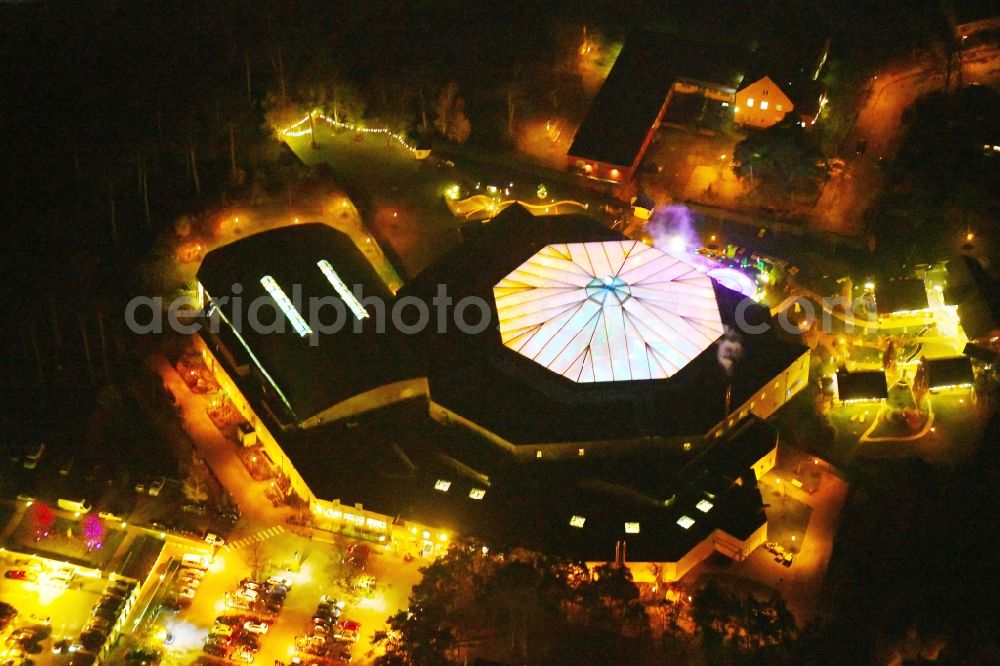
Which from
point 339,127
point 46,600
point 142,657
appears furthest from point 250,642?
point 339,127

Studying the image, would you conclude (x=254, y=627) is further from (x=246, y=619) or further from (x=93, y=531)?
(x=93, y=531)

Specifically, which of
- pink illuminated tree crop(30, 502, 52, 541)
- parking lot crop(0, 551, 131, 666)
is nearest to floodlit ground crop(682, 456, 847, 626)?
parking lot crop(0, 551, 131, 666)

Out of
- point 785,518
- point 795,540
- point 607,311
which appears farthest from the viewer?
point 607,311

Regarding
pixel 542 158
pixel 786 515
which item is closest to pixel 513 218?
pixel 542 158

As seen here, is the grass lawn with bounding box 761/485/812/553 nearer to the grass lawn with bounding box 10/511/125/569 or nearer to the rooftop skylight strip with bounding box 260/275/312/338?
the rooftop skylight strip with bounding box 260/275/312/338

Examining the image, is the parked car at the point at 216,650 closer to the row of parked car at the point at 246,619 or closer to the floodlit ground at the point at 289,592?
the row of parked car at the point at 246,619
